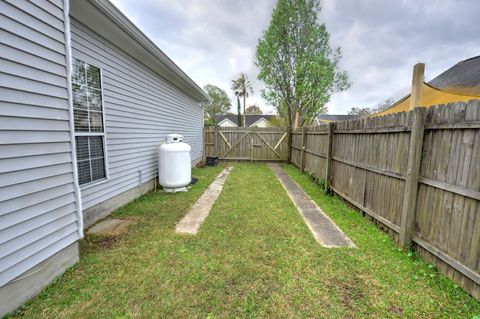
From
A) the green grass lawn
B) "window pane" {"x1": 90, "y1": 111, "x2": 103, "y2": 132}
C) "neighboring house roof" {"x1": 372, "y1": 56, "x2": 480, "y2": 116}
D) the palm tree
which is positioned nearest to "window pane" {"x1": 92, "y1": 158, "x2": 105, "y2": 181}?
"window pane" {"x1": 90, "y1": 111, "x2": 103, "y2": 132}

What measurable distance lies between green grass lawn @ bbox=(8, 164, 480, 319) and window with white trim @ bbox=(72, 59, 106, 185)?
1251 millimetres

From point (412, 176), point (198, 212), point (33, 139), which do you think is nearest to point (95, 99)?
point (33, 139)

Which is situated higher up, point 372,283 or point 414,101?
point 414,101

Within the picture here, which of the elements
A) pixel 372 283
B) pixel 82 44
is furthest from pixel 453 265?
pixel 82 44

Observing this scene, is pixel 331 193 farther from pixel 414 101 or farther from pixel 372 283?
pixel 372 283

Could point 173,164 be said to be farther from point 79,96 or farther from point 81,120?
point 79,96

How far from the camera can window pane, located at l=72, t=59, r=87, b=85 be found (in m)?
3.03

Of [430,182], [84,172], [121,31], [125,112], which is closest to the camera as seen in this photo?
[430,182]

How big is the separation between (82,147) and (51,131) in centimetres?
143

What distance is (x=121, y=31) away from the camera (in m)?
3.39

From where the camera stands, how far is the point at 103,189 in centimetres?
356

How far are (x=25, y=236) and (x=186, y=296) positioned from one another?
5.11ft

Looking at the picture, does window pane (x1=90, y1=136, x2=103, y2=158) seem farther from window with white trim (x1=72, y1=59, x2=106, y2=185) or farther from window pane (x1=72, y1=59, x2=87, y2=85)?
window pane (x1=72, y1=59, x2=87, y2=85)

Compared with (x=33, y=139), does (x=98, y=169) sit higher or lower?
lower
